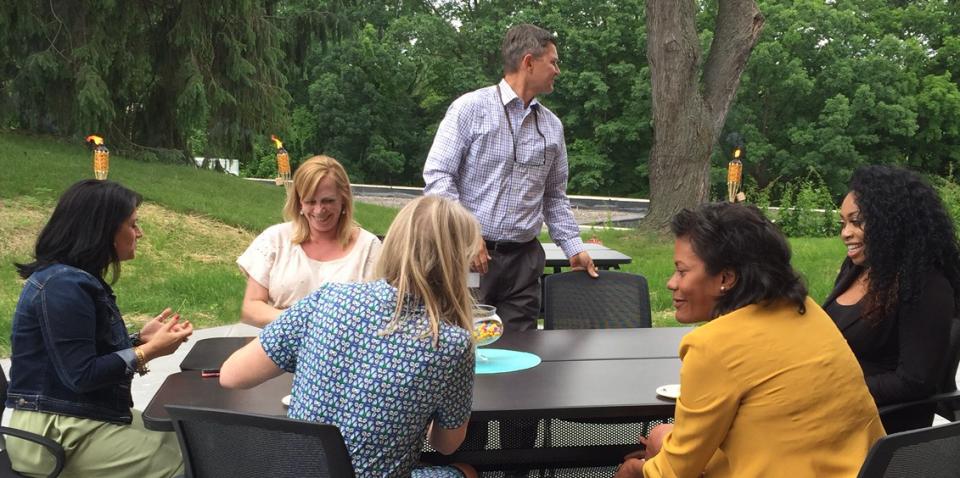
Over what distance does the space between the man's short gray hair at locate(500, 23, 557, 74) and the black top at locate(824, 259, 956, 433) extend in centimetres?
173

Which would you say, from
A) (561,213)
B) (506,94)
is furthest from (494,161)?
(561,213)

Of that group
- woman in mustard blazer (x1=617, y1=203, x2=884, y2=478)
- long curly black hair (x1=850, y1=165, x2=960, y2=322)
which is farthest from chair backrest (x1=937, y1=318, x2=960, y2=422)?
woman in mustard blazer (x1=617, y1=203, x2=884, y2=478)

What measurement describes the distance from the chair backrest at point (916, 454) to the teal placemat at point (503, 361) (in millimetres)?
1230

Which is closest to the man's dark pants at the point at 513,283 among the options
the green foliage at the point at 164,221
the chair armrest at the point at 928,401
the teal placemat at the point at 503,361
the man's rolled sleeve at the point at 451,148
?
the man's rolled sleeve at the point at 451,148

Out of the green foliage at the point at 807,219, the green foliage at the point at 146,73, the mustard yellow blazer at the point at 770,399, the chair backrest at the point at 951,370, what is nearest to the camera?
the mustard yellow blazer at the point at 770,399

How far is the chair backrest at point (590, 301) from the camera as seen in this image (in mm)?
4012

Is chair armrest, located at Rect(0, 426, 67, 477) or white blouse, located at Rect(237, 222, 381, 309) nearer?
chair armrest, located at Rect(0, 426, 67, 477)

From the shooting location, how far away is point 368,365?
6.55 feet

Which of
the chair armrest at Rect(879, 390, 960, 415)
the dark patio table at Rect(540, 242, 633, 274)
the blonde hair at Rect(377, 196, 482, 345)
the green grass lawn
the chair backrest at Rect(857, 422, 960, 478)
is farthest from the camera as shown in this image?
the green grass lawn

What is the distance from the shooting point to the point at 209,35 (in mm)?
13922

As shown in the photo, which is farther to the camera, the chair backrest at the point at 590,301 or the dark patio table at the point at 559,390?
the chair backrest at the point at 590,301

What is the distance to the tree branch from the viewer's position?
1214 centimetres

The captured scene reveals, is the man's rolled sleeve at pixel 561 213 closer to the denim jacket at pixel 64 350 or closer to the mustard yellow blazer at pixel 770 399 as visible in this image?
the denim jacket at pixel 64 350

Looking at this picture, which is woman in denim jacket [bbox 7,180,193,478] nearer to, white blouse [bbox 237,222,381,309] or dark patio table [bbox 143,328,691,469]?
dark patio table [bbox 143,328,691,469]
